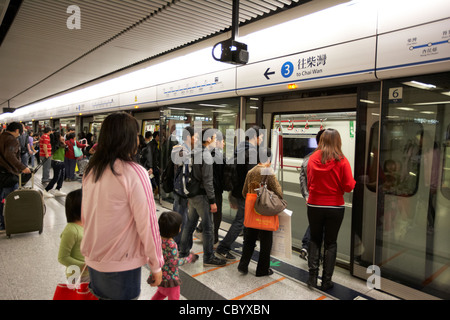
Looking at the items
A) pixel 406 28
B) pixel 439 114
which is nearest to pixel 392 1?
pixel 406 28

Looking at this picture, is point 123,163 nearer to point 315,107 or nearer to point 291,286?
point 291,286

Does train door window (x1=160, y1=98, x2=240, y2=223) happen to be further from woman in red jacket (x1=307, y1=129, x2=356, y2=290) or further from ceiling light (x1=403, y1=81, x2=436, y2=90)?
ceiling light (x1=403, y1=81, x2=436, y2=90)

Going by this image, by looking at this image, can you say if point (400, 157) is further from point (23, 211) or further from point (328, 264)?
point (23, 211)

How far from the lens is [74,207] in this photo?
7.25ft

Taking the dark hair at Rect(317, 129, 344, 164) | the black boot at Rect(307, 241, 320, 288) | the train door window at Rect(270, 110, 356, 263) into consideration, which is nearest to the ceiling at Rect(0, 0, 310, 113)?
the train door window at Rect(270, 110, 356, 263)

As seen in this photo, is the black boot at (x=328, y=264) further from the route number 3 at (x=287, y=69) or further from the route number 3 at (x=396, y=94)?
the route number 3 at (x=287, y=69)

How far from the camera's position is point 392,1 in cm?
271

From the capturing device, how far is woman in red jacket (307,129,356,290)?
2.91 meters

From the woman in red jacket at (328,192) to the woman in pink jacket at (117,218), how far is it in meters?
1.88

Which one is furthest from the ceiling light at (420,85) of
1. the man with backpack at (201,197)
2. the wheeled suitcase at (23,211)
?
the wheeled suitcase at (23,211)

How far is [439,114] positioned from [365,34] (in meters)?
0.99

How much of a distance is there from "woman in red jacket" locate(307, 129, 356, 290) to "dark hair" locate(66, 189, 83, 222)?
82.8 inches
